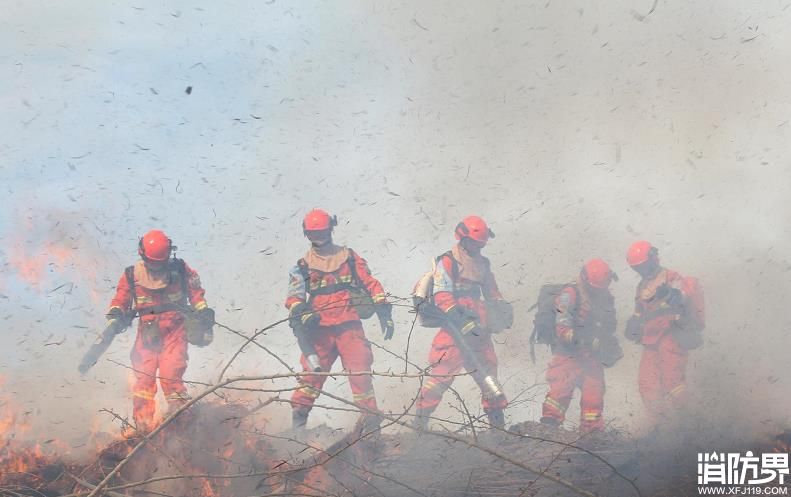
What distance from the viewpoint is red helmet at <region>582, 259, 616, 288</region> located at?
8.90 meters

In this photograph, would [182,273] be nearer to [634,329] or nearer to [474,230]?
[474,230]

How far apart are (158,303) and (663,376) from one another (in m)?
5.11

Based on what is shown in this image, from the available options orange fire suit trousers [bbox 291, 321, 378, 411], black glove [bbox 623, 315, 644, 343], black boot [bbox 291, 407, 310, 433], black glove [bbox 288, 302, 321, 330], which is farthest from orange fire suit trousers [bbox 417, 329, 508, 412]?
black glove [bbox 623, 315, 644, 343]

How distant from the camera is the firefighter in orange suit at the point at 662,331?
876 cm

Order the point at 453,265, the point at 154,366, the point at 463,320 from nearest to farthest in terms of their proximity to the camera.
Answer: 1. the point at 154,366
2. the point at 463,320
3. the point at 453,265

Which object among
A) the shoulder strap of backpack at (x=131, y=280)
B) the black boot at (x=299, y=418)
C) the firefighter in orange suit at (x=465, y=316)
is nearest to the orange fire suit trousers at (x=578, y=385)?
the firefighter in orange suit at (x=465, y=316)

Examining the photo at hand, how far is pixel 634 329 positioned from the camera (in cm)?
916

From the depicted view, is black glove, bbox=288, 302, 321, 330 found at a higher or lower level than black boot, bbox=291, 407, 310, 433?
higher

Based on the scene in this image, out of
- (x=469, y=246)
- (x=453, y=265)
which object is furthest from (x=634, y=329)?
(x=453, y=265)

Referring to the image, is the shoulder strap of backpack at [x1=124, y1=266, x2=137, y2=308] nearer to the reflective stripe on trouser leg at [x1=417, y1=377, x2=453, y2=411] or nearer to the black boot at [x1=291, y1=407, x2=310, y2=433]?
the black boot at [x1=291, y1=407, x2=310, y2=433]

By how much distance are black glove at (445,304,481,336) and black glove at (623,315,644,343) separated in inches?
76.5

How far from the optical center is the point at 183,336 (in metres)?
7.46

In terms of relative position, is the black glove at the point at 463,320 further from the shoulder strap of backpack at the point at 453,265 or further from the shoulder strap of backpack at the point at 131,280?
the shoulder strap of backpack at the point at 131,280

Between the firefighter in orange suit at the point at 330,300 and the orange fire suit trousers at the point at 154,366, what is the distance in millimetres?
1011
